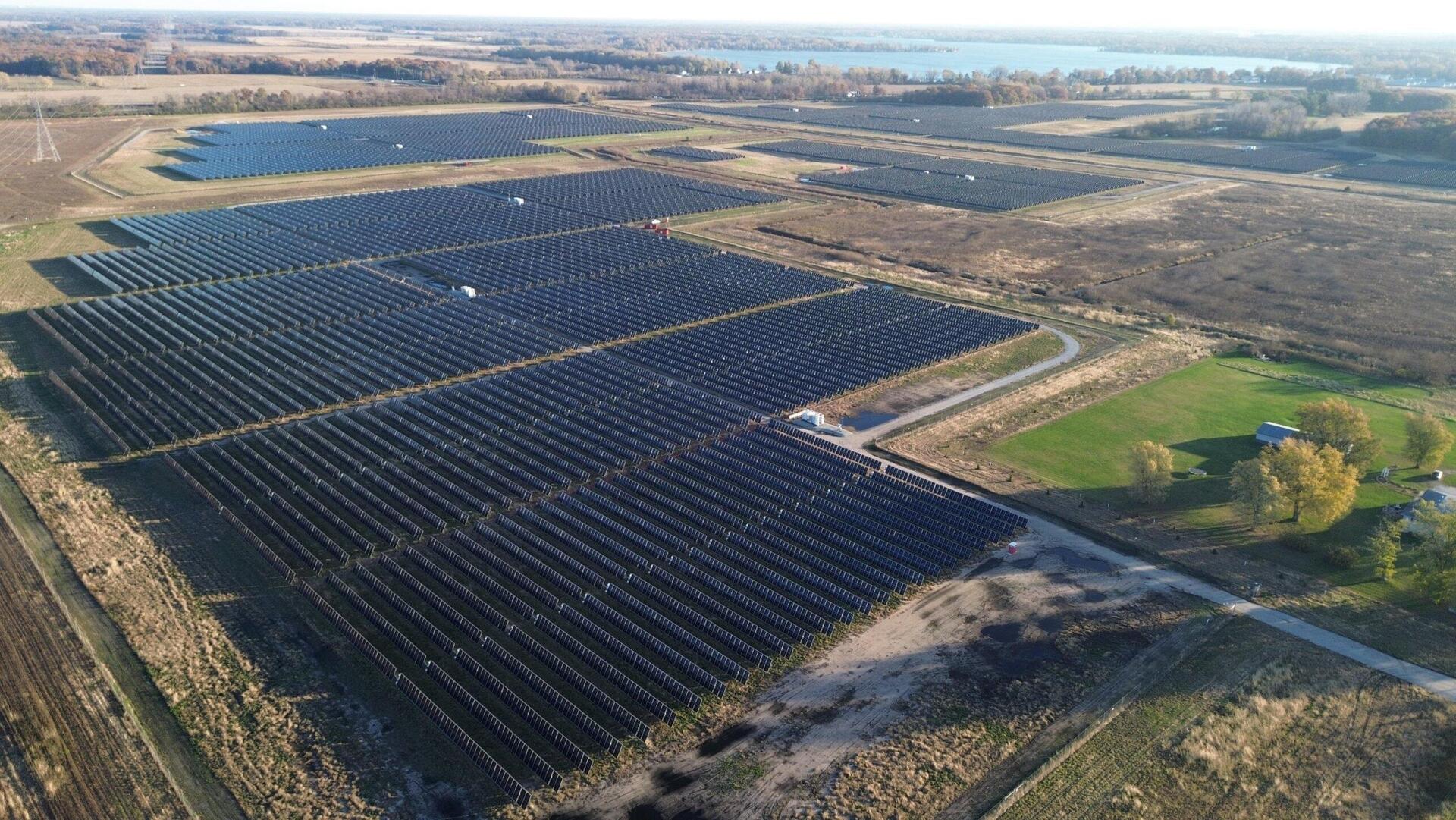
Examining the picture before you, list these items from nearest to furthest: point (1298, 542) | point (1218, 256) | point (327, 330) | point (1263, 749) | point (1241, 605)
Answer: point (1263, 749), point (1241, 605), point (1298, 542), point (327, 330), point (1218, 256)

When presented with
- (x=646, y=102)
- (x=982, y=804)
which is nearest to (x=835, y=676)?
(x=982, y=804)

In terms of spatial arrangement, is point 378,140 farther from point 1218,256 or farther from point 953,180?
point 1218,256

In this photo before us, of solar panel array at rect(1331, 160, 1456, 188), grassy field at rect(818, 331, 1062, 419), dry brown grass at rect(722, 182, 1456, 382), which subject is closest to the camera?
grassy field at rect(818, 331, 1062, 419)

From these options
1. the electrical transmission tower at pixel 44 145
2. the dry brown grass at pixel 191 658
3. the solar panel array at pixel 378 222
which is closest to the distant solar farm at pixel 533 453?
the solar panel array at pixel 378 222

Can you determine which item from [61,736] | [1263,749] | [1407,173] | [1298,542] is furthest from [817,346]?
[1407,173]

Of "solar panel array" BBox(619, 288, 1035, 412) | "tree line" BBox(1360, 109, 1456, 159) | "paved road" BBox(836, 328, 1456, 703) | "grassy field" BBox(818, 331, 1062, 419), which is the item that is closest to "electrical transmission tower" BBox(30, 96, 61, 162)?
"solar panel array" BBox(619, 288, 1035, 412)

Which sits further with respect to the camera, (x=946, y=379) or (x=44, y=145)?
(x=44, y=145)

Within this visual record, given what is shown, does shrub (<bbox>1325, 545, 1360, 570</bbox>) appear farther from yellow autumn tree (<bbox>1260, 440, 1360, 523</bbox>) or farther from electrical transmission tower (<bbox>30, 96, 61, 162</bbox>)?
electrical transmission tower (<bbox>30, 96, 61, 162</bbox>)

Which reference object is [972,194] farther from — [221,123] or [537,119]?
[221,123]
